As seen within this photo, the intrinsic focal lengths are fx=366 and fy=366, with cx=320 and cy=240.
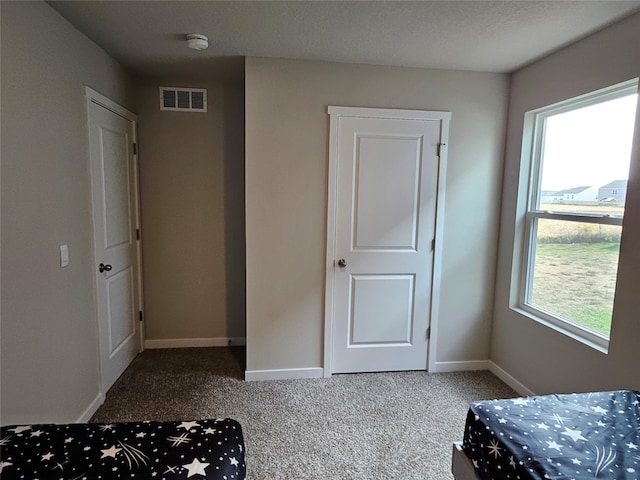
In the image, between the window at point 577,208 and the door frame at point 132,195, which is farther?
the door frame at point 132,195

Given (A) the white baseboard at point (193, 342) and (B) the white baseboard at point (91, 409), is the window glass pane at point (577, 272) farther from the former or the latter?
(B) the white baseboard at point (91, 409)

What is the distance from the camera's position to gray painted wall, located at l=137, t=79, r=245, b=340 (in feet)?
10.5

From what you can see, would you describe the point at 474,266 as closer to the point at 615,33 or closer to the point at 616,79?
the point at 616,79

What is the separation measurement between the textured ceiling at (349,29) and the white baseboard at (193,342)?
2379 millimetres

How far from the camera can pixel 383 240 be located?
9.52 feet

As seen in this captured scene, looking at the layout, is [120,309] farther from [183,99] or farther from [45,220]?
[183,99]

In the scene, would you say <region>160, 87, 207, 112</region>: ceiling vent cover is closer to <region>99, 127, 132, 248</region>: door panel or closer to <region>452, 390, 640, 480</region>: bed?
<region>99, 127, 132, 248</region>: door panel

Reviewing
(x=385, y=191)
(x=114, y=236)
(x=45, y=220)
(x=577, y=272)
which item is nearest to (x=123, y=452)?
(x=45, y=220)

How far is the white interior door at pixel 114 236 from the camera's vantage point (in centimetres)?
248

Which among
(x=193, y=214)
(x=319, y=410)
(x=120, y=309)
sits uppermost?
(x=193, y=214)

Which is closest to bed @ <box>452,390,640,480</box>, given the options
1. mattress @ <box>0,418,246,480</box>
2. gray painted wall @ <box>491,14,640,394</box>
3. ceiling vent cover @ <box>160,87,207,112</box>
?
gray painted wall @ <box>491,14,640,394</box>

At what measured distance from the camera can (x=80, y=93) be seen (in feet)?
7.27

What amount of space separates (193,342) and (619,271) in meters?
3.29

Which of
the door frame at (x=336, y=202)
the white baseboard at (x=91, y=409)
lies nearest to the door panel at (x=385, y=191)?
the door frame at (x=336, y=202)
